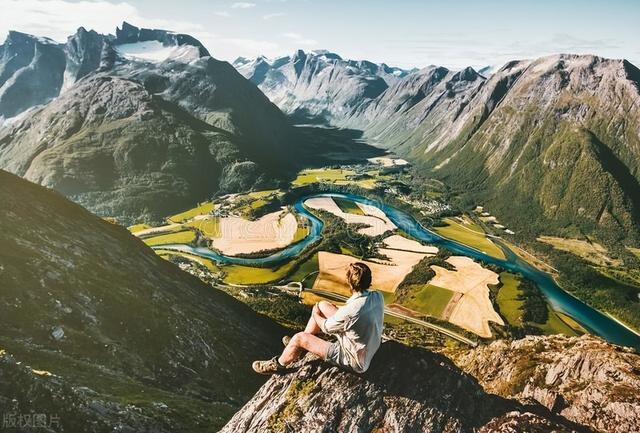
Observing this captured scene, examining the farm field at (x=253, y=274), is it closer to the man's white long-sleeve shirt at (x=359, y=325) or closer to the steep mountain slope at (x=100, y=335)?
the steep mountain slope at (x=100, y=335)

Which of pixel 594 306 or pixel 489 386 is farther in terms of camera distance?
pixel 594 306

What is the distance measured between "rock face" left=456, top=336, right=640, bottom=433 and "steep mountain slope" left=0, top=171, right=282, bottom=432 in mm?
20835

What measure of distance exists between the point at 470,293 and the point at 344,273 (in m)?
49.6

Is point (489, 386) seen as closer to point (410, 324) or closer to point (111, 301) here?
point (111, 301)

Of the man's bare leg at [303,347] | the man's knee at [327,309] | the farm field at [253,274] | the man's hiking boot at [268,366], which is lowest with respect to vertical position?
the farm field at [253,274]

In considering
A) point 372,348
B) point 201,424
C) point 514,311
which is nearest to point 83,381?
point 201,424

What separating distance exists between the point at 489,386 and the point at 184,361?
28.3m

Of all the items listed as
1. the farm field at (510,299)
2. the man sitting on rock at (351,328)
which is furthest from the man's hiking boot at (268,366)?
the farm field at (510,299)

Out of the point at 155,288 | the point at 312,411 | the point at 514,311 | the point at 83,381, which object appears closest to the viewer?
the point at 312,411

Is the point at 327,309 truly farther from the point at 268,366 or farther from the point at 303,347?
the point at 268,366

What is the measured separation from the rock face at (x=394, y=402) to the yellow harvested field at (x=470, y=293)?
419 ft

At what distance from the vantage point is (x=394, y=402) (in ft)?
65.3

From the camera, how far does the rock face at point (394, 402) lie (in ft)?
63.8

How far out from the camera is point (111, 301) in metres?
43.6
